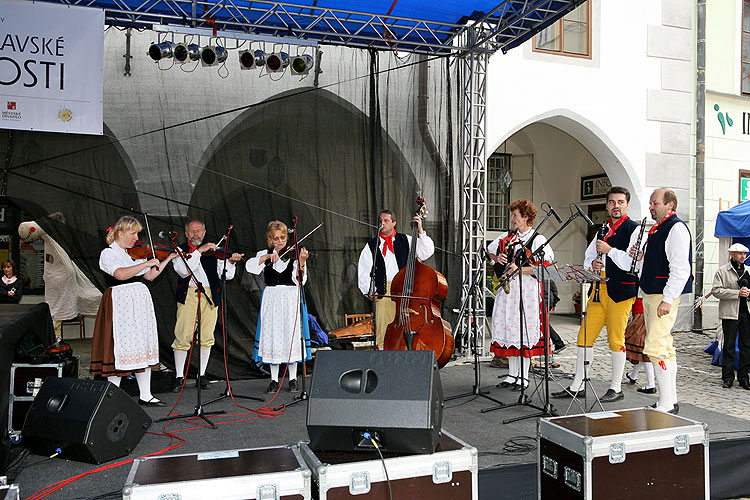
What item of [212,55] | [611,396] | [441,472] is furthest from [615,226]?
[212,55]

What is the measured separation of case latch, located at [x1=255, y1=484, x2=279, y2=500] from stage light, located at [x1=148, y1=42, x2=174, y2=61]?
4.27 m

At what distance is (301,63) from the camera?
5.77 metres

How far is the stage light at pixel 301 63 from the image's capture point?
575 cm

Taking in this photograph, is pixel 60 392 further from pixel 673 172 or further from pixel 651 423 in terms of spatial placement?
pixel 673 172

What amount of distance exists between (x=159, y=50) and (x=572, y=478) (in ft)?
15.3

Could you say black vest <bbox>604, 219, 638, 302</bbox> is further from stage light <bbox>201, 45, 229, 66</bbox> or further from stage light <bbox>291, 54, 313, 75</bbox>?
stage light <bbox>201, 45, 229, 66</bbox>

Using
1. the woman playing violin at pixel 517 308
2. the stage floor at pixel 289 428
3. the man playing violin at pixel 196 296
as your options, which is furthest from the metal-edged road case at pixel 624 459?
the man playing violin at pixel 196 296

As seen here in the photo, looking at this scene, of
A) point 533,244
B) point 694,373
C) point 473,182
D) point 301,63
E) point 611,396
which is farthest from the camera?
point 473,182

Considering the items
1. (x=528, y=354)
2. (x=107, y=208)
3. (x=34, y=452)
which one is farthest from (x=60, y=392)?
(x=528, y=354)

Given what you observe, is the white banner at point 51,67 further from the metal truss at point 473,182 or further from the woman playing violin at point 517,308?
the metal truss at point 473,182

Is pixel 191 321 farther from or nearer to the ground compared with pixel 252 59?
nearer to the ground

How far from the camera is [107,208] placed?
5445mm

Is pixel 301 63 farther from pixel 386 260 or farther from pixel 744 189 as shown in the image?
pixel 744 189

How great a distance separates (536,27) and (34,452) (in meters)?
5.30
